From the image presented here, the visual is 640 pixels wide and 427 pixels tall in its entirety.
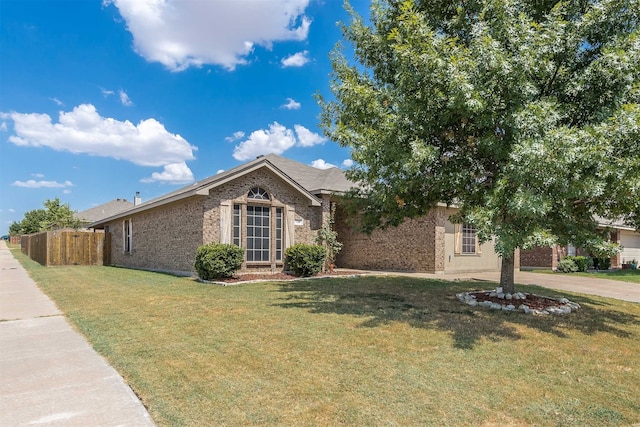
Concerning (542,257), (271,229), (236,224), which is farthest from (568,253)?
(236,224)

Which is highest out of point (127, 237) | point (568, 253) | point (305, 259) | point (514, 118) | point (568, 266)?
point (514, 118)

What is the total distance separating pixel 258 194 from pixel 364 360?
10.7m

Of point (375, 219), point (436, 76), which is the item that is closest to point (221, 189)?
point (375, 219)

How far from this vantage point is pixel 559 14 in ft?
24.5

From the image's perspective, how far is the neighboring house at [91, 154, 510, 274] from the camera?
46.2ft

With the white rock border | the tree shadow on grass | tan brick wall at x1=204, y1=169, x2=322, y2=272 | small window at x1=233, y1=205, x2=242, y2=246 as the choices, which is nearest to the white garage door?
the tree shadow on grass

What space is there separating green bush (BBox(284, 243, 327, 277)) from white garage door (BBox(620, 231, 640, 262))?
22068 mm

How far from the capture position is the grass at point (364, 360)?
353cm

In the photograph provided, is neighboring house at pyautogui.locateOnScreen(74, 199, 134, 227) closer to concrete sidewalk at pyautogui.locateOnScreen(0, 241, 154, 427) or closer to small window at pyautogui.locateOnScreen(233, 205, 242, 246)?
small window at pyautogui.locateOnScreen(233, 205, 242, 246)

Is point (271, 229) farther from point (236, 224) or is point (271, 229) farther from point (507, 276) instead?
point (507, 276)

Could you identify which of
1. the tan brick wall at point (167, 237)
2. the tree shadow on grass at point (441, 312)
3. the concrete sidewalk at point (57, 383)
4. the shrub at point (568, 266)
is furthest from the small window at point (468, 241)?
the concrete sidewalk at point (57, 383)

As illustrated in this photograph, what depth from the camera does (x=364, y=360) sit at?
490 centimetres

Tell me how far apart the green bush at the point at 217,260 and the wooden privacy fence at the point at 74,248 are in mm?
13079

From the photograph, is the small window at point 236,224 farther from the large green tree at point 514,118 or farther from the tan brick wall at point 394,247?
the large green tree at point 514,118
